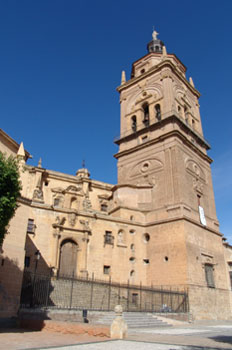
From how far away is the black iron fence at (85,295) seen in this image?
16516 millimetres

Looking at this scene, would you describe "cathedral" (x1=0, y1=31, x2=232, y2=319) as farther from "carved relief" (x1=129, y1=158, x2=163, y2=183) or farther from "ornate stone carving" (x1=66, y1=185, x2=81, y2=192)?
"ornate stone carving" (x1=66, y1=185, x2=81, y2=192)

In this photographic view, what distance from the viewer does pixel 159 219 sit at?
27.1m

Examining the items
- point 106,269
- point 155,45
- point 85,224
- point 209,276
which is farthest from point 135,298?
point 155,45

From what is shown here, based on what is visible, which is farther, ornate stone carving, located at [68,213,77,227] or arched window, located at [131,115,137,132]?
arched window, located at [131,115,137,132]

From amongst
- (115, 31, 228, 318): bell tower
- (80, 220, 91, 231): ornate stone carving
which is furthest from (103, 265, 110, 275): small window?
(115, 31, 228, 318): bell tower

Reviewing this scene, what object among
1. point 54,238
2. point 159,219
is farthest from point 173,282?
point 54,238

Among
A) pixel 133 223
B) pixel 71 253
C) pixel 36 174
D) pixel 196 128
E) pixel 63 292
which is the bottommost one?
pixel 63 292

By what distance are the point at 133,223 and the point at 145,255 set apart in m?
3.06

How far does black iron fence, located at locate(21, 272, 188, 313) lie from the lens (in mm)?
16516

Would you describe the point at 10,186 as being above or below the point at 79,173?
below

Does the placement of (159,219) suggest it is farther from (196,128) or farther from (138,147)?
(196,128)

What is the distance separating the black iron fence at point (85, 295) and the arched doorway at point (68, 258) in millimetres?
3023

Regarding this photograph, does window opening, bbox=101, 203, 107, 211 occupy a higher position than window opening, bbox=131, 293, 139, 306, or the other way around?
window opening, bbox=101, 203, 107, 211

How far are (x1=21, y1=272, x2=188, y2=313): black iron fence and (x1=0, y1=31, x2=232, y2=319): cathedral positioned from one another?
1.55m
